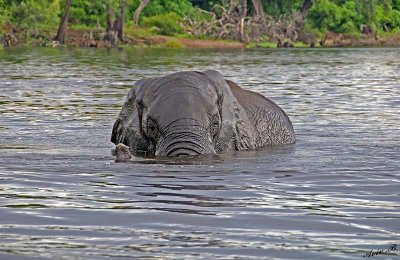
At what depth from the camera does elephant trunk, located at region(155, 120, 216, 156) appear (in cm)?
1111

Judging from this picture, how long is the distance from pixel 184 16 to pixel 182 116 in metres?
78.0

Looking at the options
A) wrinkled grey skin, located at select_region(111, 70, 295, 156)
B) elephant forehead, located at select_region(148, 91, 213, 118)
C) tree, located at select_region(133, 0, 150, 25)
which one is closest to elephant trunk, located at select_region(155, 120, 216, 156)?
wrinkled grey skin, located at select_region(111, 70, 295, 156)

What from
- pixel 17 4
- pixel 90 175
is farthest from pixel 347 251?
pixel 17 4

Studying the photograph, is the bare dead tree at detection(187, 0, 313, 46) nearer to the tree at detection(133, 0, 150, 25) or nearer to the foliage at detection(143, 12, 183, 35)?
the foliage at detection(143, 12, 183, 35)

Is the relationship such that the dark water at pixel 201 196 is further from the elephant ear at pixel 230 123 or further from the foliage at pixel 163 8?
the foliage at pixel 163 8

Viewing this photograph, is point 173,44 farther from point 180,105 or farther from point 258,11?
point 180,105

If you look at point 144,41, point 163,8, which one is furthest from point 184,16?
point 144,41

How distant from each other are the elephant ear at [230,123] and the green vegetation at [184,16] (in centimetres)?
5821

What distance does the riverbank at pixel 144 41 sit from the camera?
74000 millimetres

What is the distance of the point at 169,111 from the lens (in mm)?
11422

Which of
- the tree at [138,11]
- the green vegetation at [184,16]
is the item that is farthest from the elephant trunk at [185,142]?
the tree at [138,11]

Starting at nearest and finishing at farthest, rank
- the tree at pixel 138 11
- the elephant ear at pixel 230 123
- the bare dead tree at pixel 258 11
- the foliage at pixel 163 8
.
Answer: the elephant ear at pixel 230 123, the bare dead tree at pixel 258 11, the tree at pixel 138 11, the foliage at pixel 163 8

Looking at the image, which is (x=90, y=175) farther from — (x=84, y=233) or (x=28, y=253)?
(x=28, y=253)

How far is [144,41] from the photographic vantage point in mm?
78750
